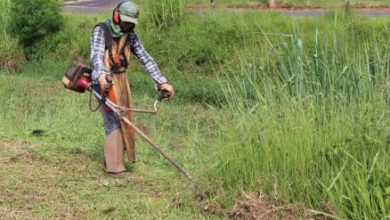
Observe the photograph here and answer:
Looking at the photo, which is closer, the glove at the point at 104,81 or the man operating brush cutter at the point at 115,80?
the glove at the point at 104,81

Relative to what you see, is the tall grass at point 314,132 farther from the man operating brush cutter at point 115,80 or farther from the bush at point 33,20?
the bush at point 33,20

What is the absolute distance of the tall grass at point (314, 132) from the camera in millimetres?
4168

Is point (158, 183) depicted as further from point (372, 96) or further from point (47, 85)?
point (47, 85)

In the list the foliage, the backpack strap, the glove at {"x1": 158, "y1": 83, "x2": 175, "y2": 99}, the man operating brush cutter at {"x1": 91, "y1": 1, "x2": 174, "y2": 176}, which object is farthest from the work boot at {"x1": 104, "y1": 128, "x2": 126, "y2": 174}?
the foliage

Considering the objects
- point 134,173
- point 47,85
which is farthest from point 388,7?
point 134,173

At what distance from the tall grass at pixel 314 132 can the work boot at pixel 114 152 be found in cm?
118

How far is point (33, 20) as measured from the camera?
43.0 feet

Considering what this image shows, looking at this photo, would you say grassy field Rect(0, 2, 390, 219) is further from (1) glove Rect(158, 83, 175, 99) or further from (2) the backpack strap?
(2) the backpack strap

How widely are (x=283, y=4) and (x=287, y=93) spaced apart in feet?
60.7

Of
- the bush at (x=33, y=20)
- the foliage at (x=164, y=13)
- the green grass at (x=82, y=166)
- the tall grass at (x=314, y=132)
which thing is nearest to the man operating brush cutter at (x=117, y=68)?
the green grass at (x=82, y=166)

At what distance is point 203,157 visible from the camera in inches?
201

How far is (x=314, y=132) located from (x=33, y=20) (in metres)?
9.68

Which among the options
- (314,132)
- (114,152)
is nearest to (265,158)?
(314,132)

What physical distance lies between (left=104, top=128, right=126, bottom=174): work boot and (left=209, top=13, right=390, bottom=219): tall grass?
3.88 ft
